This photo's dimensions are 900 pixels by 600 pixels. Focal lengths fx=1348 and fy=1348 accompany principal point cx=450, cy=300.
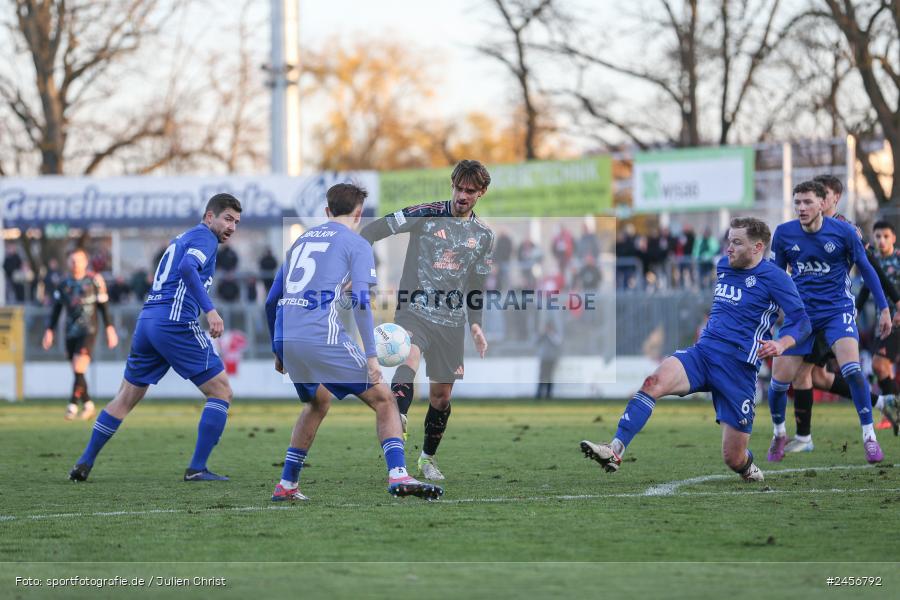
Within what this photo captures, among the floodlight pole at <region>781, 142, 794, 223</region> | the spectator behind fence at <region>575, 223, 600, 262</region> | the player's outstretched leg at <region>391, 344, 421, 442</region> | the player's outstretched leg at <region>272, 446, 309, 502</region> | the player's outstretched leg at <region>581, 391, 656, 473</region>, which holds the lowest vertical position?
the player's outstretched leg at <region>272, 446, 309, 502</region>

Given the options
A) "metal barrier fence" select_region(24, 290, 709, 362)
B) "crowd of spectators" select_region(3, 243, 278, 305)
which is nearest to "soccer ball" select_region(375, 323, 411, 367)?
"metal barrier fence" select_region(24, 290, 709, 362)

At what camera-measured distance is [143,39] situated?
37.1 m

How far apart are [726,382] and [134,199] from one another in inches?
848

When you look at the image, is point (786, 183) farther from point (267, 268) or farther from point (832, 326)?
point (832, 326)

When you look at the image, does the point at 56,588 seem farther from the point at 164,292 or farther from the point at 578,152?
the point at 578,152

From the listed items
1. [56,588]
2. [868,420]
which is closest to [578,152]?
[868,420]

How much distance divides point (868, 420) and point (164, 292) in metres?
5.80

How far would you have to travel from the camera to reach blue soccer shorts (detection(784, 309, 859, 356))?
11422 mm

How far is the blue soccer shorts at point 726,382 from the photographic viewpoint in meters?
9.16

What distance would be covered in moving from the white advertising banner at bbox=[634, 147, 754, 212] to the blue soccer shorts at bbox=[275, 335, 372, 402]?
16.8 m

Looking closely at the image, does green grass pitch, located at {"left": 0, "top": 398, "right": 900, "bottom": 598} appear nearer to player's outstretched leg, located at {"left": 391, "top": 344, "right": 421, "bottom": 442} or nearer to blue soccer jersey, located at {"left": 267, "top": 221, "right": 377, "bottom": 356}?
player's outstretched leg, located at {"left": 391, "top": 344, "right": 421, "bottom": 442}

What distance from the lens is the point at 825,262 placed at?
11.3 m

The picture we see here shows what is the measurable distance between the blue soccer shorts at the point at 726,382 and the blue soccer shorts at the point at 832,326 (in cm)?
236

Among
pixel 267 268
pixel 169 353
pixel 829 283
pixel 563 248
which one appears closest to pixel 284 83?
pixel 267 268
